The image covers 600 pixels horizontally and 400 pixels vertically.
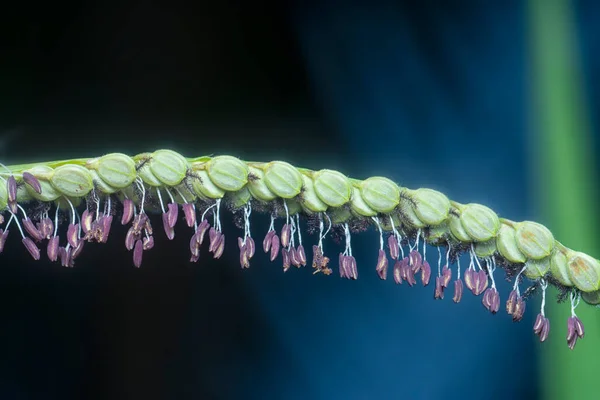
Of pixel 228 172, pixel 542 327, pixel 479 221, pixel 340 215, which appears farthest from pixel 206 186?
pixel 542 327

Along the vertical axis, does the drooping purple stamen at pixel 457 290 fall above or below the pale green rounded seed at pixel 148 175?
below

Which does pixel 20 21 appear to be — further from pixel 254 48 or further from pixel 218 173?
pixel 218 173

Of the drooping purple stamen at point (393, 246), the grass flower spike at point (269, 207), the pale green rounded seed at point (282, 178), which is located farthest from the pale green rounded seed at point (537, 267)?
the pale green rounded seed at point (282, 178)

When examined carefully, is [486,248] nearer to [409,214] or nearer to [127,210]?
[409,214]

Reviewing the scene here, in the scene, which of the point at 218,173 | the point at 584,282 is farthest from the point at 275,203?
the point at 584,282

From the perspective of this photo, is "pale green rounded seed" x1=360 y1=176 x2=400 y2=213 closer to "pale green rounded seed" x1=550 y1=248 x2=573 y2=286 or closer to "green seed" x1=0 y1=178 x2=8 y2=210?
"pale green rounded seed" x1=550 y1=248 x2=573 y2=286

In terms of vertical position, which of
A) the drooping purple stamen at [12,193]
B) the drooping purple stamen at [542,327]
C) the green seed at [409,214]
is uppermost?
the green seed at [409,214]

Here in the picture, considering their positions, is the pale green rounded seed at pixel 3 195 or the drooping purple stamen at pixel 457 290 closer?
the pale green rounded seed at pixel 3 195

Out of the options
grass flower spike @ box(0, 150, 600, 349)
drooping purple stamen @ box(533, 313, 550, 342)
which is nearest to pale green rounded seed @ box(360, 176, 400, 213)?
grass flower spike @ box(0, 150, 600, 349)

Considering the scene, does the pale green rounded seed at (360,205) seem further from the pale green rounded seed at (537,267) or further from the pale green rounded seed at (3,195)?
the pale green rounded seed at (3,195)
